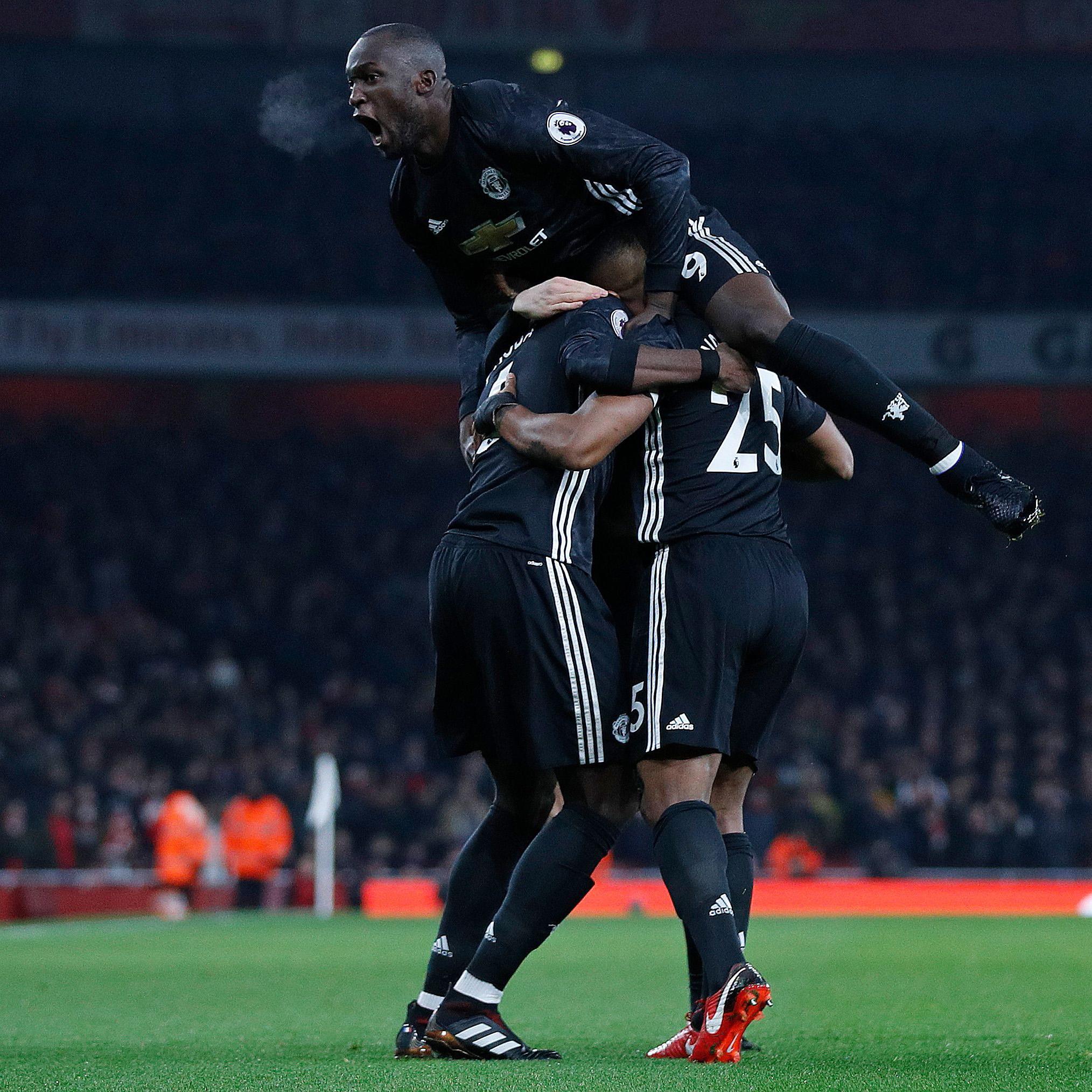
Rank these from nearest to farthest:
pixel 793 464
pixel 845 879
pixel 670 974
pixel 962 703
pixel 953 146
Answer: pixel 793 464, pixel 670 974, pixel 845 879, pixel 962 703, pixel 953 146

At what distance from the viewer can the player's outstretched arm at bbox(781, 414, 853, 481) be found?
487 cm

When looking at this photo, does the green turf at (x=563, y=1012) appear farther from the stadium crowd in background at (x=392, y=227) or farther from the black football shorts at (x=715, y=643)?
the stadium crowd in background at (x=392, y=227)

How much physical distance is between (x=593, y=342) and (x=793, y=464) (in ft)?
2.90

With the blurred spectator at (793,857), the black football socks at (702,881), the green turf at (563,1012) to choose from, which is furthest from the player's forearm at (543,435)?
the blurred spectator at (793,857)

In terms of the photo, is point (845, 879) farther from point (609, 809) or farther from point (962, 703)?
point (609, 809)

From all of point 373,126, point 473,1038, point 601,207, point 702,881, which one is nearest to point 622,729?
point 702,881

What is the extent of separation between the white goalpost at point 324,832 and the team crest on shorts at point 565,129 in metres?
11.6

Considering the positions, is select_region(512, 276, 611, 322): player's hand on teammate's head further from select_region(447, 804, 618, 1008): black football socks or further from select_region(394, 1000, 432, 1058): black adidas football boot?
select_region(394, 1000, 432, 1058): black adidas football boot

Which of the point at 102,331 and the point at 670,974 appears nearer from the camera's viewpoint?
the point at 670,974

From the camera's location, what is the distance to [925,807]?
17.5m

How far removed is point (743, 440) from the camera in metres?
4.55

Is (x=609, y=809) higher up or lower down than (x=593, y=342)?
lower down

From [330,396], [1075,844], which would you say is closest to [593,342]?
[1075,844]

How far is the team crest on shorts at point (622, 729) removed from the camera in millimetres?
4309
